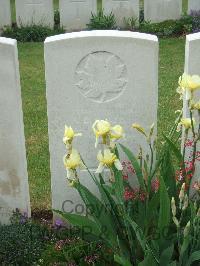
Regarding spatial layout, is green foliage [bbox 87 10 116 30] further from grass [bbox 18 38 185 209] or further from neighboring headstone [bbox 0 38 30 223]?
neighboring headstone [bbox 0 38 30 223]

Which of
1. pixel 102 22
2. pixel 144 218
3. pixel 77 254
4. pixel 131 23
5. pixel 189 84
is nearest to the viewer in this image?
pixel 189 84

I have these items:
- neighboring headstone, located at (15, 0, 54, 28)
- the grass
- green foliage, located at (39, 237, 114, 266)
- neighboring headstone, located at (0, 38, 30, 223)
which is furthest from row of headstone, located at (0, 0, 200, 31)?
green foliage, located at (39, 237, 114, 266)

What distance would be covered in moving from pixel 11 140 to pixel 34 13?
22.4ft

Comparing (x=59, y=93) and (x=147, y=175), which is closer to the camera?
(x=147, y=175)

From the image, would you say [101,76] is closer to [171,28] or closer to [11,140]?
[11,140]

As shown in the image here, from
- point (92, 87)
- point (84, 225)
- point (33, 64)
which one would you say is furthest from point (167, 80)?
point (84, 225)

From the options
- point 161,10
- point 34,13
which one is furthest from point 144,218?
point 161,10

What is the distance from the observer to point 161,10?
10.0 m

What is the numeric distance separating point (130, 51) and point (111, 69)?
0.16 m

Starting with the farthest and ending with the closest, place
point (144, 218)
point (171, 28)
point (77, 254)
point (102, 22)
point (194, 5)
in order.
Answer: point (194, 5) → point (102, 22) → point (171, 28) → point (77, 254) → point (144, 218)

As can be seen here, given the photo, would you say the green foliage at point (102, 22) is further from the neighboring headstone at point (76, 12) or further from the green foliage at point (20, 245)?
the green foliage at point (20, 245)

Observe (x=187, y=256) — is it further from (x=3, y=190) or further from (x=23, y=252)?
(x=3, y=190)

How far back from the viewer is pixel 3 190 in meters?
3.55

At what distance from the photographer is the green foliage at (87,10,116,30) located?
9.55 meters
